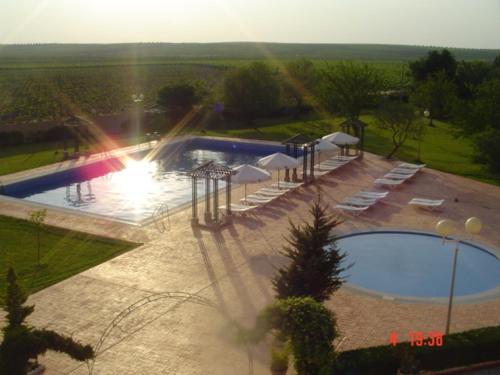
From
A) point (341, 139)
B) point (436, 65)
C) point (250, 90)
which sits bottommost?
point (341, 139)

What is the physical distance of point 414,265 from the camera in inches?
601

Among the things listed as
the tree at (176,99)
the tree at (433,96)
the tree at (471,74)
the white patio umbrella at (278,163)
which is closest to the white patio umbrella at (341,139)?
the white patio umbrella at (278,163)

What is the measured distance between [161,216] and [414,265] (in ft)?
27.6

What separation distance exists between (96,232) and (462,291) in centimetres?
1059

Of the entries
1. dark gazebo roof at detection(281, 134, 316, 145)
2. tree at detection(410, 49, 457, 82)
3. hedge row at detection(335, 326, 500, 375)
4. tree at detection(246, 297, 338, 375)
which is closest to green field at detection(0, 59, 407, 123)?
tree at detection(410, 49, 457, 82)

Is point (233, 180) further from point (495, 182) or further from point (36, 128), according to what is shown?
point (36, 128)

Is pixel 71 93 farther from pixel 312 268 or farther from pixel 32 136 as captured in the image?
pixel 312 268

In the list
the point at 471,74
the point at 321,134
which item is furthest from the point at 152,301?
the point at 471,74

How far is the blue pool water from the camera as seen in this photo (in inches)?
811

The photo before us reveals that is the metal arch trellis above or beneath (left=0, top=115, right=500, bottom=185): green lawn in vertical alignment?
beneath

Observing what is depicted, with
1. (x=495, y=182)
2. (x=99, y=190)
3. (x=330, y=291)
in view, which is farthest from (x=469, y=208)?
(x=99, y=190)

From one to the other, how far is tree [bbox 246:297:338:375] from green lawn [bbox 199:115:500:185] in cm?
1813

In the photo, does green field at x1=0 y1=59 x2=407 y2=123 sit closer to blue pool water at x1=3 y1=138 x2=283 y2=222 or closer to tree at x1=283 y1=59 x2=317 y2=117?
tree at x1=283 y1=59 x2=317 y2=117

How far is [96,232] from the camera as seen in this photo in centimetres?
1662
